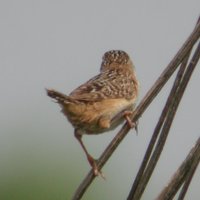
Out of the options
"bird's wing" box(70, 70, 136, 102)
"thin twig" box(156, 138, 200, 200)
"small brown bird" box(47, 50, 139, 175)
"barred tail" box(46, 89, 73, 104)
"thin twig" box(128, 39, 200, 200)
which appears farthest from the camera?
"bird's wing" box(70, 70, 136, 102)

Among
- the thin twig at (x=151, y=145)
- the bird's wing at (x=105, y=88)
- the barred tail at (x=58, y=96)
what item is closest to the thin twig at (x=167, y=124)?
the thin twig at (x=151, y=145)

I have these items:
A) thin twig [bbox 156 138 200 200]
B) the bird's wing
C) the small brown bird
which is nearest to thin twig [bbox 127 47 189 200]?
thin twig [bbox 156 138 200 200]

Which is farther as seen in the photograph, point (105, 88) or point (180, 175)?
point (105, 88)

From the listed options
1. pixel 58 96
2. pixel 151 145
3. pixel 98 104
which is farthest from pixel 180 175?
pixel 98 104

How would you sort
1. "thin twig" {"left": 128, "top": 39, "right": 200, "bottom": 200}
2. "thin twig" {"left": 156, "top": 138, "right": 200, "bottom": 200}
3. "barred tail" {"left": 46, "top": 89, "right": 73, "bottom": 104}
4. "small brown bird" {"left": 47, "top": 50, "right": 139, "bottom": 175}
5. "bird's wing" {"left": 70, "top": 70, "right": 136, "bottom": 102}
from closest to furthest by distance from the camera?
"thin twig" {"left": 156, "top": 138, "right": 200, "bottom": 200} → "thin twig" {"left": 128, "top": 39, "right": 200, "bottom": 200} → "barred tail" {"left": 46, "top": 89, "right": 73, "bottom": 104} → "small brown bird" {"left": 47, "top": 50, "right": 139, "bottom": 175} → "bird's wing" {"left": 70, "top": 70, "right": 136, "bottom": 102}

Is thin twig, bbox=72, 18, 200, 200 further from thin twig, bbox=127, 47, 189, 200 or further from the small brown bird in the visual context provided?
the small brown bird

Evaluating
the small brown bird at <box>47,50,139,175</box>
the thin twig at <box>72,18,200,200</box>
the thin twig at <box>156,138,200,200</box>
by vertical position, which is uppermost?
the thin twig at <box>72,18,200,200</box>

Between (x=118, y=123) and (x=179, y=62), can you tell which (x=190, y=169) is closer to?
(x=179, y=62)

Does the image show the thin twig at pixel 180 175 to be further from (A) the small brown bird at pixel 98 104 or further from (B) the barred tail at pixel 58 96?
(A) the small brown bird at pixel 98 104

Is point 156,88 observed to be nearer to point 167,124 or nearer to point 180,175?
point 167,124
